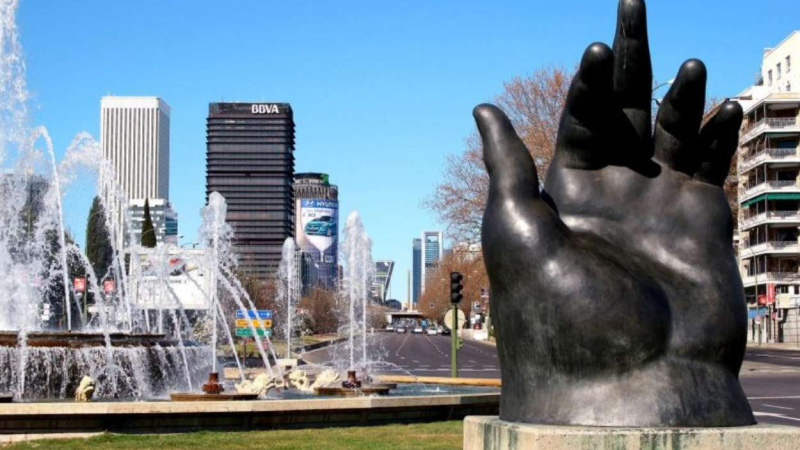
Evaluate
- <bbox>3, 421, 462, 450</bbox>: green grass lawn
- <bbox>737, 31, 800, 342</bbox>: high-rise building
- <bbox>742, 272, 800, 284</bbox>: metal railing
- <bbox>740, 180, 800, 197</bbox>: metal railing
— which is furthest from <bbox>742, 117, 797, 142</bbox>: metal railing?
<bbox>3, 421, 462, 450</bbox>: green grass lawn

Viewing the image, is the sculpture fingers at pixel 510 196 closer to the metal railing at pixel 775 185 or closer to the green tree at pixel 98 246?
the metal railing at pixel 775 185

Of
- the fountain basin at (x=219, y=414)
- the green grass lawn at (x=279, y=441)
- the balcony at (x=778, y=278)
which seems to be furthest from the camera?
the balcony at (x=778, y=278)

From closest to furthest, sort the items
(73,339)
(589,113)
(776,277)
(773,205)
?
(589,113)
(73,339)
(776,277)
(773,205)

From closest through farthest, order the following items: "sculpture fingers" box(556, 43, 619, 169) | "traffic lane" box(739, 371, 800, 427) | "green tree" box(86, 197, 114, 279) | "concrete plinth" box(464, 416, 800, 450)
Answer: "concrete plinth" box(464, 416, 800, 450) < "sculpture fingers" box(556, 43, 619, 169) < "traffic lane" box(739, 371, 800, 427) < "green tree" box(86, 197, 114, 279)

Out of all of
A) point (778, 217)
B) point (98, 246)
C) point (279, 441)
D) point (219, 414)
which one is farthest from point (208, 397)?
point (98, 246)

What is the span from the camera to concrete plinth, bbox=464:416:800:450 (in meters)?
5.58

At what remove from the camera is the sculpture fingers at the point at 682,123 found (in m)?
6.64

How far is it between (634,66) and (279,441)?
7.27m

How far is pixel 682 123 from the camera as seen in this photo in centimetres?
Result: 674

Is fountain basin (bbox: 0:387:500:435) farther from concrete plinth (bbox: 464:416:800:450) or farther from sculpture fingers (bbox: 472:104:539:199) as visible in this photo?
concrete plinth (bbox: 464:416:800:450)

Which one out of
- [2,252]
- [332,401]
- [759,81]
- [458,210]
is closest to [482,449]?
[332,401]

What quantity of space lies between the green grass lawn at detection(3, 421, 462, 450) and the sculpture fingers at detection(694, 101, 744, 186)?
5808 millimetres

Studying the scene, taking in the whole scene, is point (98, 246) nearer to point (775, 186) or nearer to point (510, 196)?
point (775, 186)

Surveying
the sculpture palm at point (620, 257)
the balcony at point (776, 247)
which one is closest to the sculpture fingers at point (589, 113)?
the sculpture palm at point (620, 257)
